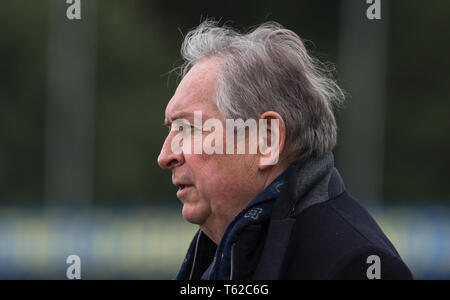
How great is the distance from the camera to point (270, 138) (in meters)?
2.77

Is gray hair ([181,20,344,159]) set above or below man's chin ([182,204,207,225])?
above

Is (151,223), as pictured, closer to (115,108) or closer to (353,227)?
(115,108)

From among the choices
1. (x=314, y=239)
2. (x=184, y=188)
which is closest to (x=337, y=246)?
(x=314, y=239)

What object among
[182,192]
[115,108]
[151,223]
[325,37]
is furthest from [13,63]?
[182,192]

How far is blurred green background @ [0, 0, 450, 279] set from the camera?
10680 mm

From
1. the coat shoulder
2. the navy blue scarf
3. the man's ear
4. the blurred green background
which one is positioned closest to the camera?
the coat shoulder

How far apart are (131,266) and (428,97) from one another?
27.1 feet

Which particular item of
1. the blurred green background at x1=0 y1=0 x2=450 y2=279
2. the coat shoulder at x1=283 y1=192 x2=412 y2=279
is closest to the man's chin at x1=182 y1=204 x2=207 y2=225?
the coat shoulder at x1=283 y1=192 x2=412 y2=279

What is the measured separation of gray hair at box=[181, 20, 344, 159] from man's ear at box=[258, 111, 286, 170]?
0.10ft

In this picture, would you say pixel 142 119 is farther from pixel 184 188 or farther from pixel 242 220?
pixel 242 220

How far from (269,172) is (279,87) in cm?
32

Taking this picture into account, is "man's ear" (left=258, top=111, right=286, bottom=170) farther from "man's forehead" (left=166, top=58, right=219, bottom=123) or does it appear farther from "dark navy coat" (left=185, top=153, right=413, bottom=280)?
"man's forehead" (left=166, top=58, right=219, bottom=123)

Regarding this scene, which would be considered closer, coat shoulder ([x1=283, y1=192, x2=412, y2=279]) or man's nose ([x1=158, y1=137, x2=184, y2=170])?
coat shoulder ([x1=283, y1=192, x2=412, y2=279])

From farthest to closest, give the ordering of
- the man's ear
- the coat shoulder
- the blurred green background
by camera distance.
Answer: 1. the blurred green background
2. the man's ear
3. the coat shoulder
